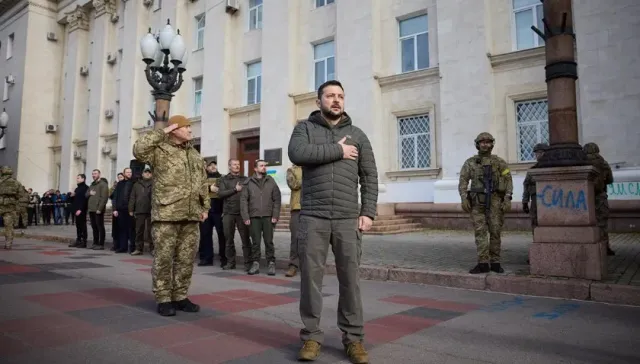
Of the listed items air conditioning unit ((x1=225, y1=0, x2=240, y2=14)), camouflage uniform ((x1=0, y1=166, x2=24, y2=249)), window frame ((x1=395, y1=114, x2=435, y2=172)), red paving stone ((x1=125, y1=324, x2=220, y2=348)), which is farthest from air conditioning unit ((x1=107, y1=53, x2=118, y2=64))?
red paving stone ((x1=125, y1=324, x2=220, y2=348))

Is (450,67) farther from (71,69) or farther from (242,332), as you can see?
(71,69)

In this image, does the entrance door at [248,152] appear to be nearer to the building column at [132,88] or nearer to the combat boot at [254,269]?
the building column at [132,88]

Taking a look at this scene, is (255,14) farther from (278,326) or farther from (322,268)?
(322,268)

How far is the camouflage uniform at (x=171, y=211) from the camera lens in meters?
4.54

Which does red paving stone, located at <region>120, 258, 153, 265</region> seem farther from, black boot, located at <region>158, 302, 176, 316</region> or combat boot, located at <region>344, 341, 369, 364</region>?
combat boot, located at <region>344, 341, 369, 364</region>

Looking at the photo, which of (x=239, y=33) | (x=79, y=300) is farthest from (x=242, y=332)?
(x=239, y=33)

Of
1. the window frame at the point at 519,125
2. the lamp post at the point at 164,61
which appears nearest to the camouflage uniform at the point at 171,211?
the lamp post at the point at 164,61

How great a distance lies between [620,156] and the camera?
38.2 feet

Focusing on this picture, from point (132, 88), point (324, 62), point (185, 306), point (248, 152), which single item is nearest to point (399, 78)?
point (324, 62)

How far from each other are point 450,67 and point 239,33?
10.9 metres

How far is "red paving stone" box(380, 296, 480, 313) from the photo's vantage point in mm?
4840

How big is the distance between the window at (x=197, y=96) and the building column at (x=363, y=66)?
354 inches

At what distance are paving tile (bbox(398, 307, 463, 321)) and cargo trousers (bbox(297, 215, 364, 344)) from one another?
152 centimetres

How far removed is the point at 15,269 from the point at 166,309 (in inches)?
179
